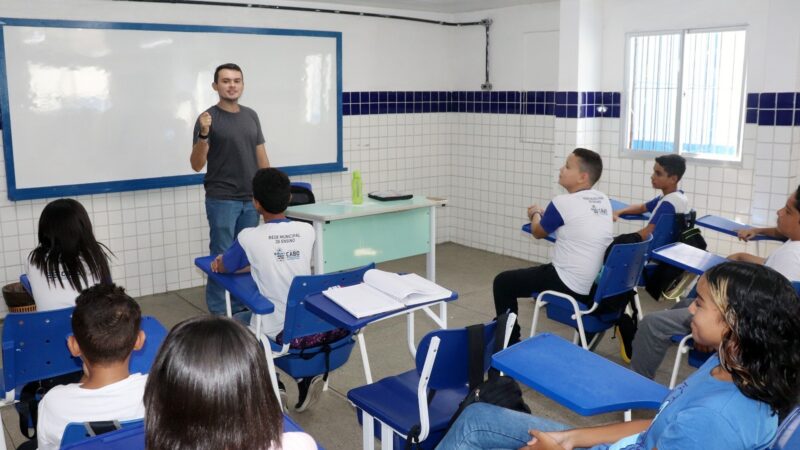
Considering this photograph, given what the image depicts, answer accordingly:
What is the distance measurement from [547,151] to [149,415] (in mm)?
5687

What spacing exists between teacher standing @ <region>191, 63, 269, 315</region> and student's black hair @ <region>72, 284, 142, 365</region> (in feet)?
8.50

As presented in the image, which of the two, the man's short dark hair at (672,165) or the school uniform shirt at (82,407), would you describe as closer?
the school uniform shirt at (82,407)

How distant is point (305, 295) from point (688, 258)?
1.89m

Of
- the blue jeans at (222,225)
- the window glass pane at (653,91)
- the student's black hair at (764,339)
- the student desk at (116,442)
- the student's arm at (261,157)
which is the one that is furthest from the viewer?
the window glass pane at (653,91)

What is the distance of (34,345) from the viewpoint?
2611 mm

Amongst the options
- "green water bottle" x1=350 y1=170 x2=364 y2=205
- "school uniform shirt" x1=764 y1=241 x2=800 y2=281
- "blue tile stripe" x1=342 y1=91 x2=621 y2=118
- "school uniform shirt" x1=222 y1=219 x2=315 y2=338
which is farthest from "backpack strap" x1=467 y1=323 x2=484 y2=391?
"blue tile stripe" x1=342 y1=91 x2=621 y2=118

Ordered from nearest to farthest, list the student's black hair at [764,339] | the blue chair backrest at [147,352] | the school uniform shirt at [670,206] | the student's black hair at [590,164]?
the student's black hair at [764,339] → the blue chair backrest at [147,352] → the student's black hair at [590,164] → the school uniform shirt at [670,206]

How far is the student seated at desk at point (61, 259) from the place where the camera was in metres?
2.97

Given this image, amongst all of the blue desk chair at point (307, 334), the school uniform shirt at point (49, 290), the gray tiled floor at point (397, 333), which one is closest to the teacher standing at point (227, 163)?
the gray tiled floor at point (397, 333)

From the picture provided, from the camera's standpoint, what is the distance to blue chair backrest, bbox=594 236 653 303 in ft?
11.9

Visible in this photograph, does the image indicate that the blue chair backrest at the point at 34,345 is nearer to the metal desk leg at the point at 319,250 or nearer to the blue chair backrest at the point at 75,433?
the blue chair backrest at the point at 75,433

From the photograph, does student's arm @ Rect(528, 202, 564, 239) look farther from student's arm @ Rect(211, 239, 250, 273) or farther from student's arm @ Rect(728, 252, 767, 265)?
student's arm @ Rect(211, 239, 250, 273)

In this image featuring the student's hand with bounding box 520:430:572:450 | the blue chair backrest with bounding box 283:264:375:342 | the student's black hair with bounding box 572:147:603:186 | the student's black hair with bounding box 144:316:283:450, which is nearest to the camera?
the student's black hair with bounding box 144:316:283:450

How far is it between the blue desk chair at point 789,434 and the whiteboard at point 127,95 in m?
4.73
